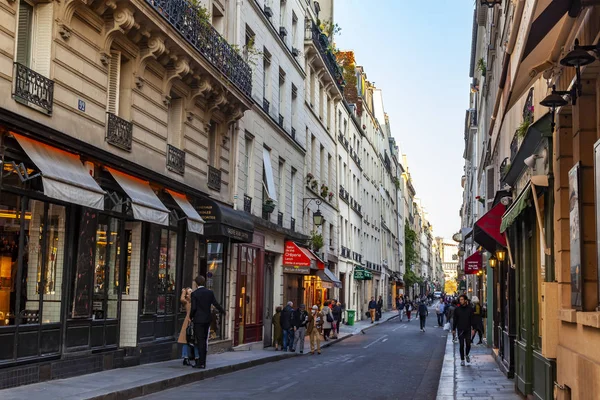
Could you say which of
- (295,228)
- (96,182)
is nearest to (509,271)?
(96,182)

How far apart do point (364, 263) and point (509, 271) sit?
39.8 metres

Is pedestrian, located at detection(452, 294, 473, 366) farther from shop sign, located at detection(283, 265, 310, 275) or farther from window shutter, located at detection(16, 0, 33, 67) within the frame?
window shutter, located at detection(16, 0, 33, 67)

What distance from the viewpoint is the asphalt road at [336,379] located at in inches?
540

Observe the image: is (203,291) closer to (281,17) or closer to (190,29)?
(190,29)

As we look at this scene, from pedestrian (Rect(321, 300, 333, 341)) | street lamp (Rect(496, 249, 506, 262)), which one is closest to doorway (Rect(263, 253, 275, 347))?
pedestrian (Rect(321, 300, 333, 341))

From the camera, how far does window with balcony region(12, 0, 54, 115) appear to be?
12.4 m

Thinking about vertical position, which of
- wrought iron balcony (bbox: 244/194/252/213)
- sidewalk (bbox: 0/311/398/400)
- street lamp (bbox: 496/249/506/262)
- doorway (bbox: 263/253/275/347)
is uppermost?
wrought iron balcony (bbox: 244/194/252/213)

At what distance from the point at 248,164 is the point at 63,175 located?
43.7 ft

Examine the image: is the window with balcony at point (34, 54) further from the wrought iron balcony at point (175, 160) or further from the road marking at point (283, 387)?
the road marking at point (283, 387)

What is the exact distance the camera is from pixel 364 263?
57062 mm

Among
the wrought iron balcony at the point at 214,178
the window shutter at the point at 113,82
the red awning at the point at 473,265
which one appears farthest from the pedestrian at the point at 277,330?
the red awning at the point at 473,265

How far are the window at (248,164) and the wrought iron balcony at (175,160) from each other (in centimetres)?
552

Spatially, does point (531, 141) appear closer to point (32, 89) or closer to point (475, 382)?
point (475, 382)

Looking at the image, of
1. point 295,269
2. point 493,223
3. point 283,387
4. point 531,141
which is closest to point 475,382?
point 493,223
